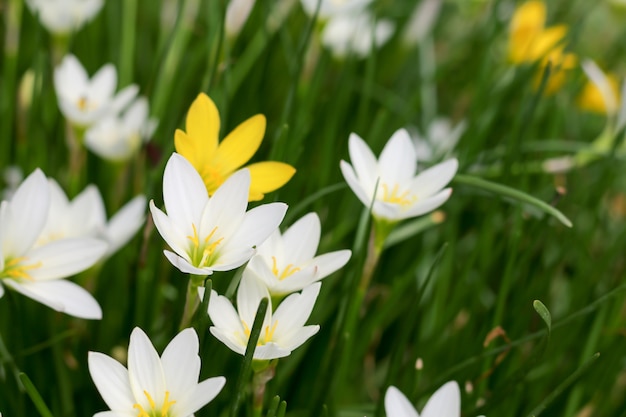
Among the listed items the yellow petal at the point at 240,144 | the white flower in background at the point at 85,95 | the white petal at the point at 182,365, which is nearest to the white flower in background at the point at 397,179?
the yellow petal at the point at 240,144

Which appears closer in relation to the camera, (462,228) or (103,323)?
(103,323)

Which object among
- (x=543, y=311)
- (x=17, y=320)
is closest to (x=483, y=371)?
(x=543, y=311)

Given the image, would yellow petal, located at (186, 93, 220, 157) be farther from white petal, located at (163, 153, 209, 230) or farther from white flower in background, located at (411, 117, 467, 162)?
white flower in background, located at (411, 117, 467, 162)

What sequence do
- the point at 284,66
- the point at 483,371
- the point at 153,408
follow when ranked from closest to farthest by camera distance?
the point at 153,408 < the point at 483,371 < the point at 284,66

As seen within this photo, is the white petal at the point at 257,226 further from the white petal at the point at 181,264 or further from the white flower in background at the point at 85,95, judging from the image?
the white flower in background at the point at 85,95

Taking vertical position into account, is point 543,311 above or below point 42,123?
below

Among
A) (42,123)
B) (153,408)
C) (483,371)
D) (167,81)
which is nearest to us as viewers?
(153,408)

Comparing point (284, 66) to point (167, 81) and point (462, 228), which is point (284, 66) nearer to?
point (167, 81)

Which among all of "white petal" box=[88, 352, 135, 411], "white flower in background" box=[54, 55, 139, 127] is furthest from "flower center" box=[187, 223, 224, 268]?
"white flower in background" box=[54, 55, 139, 127]
